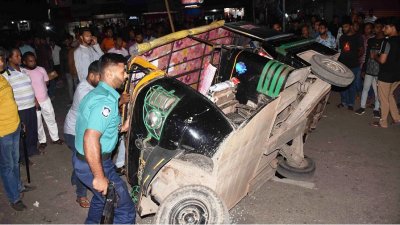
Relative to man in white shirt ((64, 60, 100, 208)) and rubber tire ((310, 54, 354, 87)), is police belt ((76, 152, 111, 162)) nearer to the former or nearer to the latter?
man in white shirt ((64, 60, 100, 208))

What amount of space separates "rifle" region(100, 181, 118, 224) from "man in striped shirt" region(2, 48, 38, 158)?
8.93ft

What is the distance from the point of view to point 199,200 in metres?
2.58

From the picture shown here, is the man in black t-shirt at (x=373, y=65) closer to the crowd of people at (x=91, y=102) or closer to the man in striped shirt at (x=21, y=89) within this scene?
the crowd of people at (x=91, y=102)

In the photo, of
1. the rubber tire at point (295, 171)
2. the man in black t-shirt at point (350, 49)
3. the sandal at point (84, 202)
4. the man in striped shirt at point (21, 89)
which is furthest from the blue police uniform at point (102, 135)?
the man in black t-shirt at point (350, 49)

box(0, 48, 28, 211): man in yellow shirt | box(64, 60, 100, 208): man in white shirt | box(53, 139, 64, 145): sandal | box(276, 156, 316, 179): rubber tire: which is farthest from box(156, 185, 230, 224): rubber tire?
box(53, 139, 64, 145): sandal

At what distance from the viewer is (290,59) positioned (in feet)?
12.8

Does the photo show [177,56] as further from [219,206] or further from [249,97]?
[219,206]

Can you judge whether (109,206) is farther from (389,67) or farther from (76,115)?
(389,67)

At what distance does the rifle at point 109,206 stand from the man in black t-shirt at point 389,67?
5297 mm

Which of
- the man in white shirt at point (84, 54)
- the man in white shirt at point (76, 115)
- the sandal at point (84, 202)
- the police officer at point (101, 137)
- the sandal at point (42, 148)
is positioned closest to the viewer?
the police officer at point (101, 137)

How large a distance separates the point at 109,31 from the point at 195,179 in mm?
7952

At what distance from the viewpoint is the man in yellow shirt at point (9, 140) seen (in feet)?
11.5

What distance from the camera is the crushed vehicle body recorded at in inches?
104

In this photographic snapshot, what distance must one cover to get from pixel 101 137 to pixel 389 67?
5.28 m
